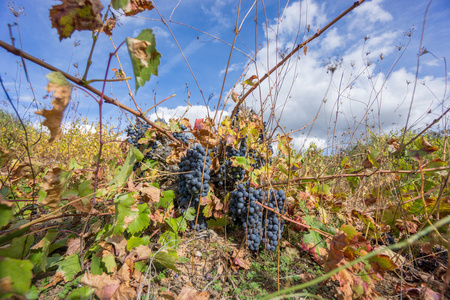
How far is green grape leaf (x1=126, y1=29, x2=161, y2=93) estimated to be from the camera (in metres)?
0.82

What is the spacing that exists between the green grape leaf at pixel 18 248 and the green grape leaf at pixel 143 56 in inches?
41.7

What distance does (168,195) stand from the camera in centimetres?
175

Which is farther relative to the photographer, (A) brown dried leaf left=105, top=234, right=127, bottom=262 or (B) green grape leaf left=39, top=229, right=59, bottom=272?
(A) brown dried leaf left=105, top=234, right=127, bottom=262

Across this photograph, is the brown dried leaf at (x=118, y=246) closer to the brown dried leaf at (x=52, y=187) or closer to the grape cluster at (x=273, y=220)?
the brown dried leaf at (x=52, y=187)

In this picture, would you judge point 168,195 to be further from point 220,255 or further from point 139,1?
point 139,1

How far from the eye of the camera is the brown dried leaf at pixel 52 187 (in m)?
1.03

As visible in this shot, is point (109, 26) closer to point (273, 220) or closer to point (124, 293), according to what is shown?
point (124, 293)

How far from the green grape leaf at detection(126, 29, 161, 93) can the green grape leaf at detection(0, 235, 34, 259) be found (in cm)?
106

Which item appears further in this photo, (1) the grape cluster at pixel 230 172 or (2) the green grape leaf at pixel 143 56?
(1) the grape cluster at pixel 230 172

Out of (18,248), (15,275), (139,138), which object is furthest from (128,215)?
(139,138)

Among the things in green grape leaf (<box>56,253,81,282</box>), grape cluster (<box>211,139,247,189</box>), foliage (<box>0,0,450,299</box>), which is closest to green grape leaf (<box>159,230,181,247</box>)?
foliage (<box>0,0,450,299</box>)

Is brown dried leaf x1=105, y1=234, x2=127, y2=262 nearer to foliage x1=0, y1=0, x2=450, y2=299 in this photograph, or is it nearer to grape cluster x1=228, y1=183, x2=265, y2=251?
foliage x1=0, y1=0, x2=450, y2=299

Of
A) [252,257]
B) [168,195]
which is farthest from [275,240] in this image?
[168,195]

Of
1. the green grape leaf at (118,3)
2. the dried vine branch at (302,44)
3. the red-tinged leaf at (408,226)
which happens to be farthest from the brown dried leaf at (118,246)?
the red-tinged leaf at (408,226)
